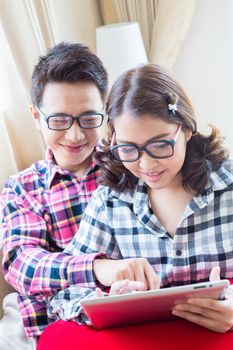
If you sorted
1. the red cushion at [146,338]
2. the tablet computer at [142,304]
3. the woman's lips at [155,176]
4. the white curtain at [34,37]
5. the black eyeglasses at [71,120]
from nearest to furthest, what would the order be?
the tablet computer at [142,304]
the red cushion at [146,338]
the woman's lips at [155,176]
the black eyeglasses at [71,120]
the white curtain at [34,37]

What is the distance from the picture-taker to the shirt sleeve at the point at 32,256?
1227 mm

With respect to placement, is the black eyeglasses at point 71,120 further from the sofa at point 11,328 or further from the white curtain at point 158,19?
the white curtain at point 158,19

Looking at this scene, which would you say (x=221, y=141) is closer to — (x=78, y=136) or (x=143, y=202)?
(x=143, y=202)

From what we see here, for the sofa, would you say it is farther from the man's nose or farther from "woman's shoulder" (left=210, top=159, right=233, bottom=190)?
"woman's shoulder" (left=210, top=159, right=233, bottom=190)

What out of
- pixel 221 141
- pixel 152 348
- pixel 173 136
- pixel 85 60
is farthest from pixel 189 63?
pixel 152 348

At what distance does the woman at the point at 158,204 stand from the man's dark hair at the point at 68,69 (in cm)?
22

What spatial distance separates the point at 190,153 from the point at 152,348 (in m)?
0.49

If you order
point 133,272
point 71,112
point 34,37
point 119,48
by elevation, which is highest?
point 34,37

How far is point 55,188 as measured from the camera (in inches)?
57.8

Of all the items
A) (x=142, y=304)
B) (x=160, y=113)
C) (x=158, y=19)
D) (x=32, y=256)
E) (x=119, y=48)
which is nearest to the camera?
(x=142, y=304)

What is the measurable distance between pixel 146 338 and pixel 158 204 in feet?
1.16

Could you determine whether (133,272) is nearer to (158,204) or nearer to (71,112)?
(158,204)

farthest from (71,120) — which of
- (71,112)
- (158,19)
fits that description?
(158,19)

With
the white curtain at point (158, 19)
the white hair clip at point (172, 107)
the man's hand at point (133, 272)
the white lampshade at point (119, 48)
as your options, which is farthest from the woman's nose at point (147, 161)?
the white curtain at point (158, 19)
